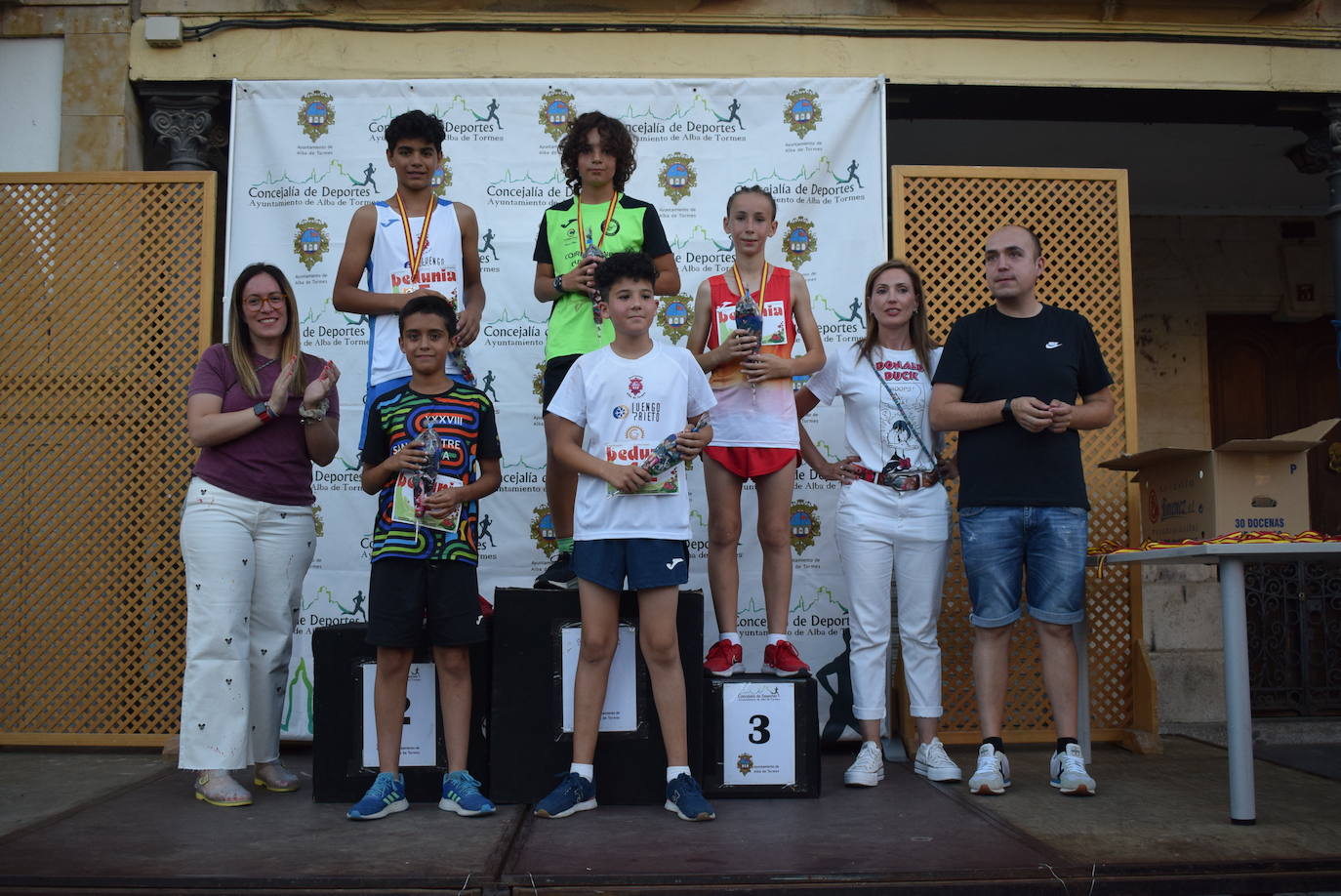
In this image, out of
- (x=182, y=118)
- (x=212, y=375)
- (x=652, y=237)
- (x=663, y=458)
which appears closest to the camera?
(x=663, y=458)

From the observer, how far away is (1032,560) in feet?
13.7

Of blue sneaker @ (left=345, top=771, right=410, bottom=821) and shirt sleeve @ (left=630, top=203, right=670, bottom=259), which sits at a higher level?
shirt sleeve @ (left=630, top=203, right=670, bottom=259)

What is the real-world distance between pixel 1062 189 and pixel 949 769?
2.92 m

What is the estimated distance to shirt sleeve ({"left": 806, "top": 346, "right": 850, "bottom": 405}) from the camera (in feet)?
15.1

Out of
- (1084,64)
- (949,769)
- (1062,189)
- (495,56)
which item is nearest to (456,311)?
(495,56)

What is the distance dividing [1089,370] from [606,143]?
79.4 inches

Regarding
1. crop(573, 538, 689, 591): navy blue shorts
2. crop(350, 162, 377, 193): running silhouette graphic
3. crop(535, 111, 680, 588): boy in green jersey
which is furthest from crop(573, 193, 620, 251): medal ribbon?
crop(350, 162, 377, 193): running silhouette graphic

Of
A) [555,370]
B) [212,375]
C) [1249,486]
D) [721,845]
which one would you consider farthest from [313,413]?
[1249,486]

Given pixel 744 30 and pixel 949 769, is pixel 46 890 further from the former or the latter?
pixel 744 30

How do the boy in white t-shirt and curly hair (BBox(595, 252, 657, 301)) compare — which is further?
curly hair (BBox(595, 252, 657, 301))

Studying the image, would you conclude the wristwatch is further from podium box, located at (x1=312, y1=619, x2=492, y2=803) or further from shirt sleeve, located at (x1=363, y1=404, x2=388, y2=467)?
podium box, located at (x1=312, y1=619, x2=492, y2=803)

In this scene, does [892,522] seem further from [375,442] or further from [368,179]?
[368,179]

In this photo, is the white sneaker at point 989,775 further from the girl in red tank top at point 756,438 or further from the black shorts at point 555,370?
the black shorts at point 555,370

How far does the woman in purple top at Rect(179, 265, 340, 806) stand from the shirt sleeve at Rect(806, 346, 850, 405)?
6.18 ft
